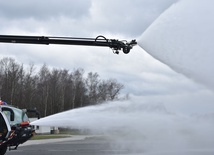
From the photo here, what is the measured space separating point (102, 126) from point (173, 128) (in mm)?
2399

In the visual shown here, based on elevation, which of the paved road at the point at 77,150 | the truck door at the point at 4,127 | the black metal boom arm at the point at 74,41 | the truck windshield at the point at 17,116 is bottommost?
the paved road at the point at 77,150

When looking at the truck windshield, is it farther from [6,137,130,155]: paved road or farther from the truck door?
[6,137,130,155]: paved road

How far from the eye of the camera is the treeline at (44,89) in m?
60.8

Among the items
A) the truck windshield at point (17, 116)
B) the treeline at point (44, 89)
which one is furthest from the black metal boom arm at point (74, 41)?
the treeline at point (44, 89)

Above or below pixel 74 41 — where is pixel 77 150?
below

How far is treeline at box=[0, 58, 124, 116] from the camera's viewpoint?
60.8 metres

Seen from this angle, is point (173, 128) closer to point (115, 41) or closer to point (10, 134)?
point (115, 41)

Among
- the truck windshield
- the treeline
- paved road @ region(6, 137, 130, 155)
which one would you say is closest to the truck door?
the truck windshield

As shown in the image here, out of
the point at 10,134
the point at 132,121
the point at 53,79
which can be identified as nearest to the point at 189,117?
the point at 132,121

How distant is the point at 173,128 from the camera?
10.4 m

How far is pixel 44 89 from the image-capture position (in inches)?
2689

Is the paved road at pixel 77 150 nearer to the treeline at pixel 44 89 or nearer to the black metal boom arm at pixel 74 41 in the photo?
the black metal boom arm at pixel 74 41

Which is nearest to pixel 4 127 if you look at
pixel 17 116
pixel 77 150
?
pixel 17 116

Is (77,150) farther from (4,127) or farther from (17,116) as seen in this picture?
(4,127)
